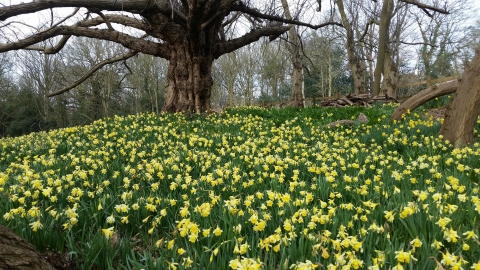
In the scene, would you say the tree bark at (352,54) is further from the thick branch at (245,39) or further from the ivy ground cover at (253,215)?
the ivy ground cover at (253,215)

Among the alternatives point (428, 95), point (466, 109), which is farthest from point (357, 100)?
point (466, 109)

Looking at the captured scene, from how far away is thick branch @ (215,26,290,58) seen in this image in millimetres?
10359

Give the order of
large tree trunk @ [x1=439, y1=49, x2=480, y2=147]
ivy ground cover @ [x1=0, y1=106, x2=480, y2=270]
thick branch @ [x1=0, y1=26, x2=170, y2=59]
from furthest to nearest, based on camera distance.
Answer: thick branch @ [x1=0, y1=26, x2=170, y2=59] → large tree trunk @ [x1=439, y1=49, x2=480, y2=147] → ivy ground cover @ [x1=0, y1=106, x2=480, y2=270]

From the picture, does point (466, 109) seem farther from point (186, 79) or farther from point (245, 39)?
point (245, 39)

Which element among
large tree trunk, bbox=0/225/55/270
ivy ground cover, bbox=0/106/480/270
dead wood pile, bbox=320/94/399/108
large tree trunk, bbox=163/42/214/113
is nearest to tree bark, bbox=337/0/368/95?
dead wood pile, bbox=320/94/399/108

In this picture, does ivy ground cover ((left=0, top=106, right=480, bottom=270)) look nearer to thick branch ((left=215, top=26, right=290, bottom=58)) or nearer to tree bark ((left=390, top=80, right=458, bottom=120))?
tree bark ((left=390, top=80, right=458, bottom=120))

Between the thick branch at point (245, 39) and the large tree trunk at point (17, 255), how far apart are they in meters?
9.33

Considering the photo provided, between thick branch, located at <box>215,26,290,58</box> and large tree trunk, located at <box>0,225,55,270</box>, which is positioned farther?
thick branch, located at <box>215,26,290,58</box>

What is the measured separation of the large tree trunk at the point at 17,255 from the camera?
4.21 ft

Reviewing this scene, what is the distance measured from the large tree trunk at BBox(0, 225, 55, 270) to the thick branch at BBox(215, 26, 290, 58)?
30.6 ft

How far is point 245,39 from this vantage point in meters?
10.6

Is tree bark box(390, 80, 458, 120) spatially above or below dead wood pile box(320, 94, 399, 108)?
below

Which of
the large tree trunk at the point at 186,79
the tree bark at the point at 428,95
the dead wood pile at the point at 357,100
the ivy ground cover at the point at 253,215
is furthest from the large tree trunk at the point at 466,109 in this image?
the dead wood pile at the point at 357,100

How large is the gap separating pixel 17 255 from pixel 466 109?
18.1ft
